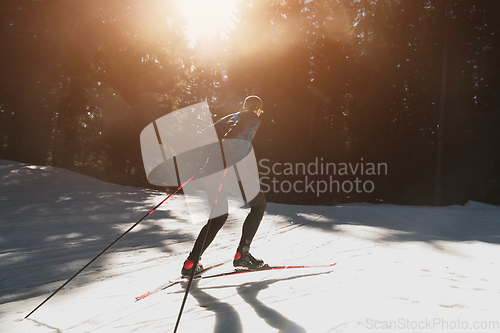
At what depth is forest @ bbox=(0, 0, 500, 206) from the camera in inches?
581

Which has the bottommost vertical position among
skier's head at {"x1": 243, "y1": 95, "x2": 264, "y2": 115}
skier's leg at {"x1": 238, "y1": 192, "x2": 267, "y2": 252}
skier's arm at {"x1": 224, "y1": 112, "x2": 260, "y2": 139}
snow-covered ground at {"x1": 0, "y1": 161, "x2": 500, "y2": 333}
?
snow-covered ground at {"x1": 0, "y1": 161, "x2": 500, "y2": 333}

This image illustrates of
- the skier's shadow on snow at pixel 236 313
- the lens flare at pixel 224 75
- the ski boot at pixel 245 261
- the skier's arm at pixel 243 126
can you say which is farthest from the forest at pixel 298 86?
the skier's shadow on snow at pixel 236 313

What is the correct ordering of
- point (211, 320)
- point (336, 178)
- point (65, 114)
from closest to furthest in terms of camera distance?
point (211, 320)
point (65, 114)
point (336, 178)

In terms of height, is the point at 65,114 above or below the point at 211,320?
above

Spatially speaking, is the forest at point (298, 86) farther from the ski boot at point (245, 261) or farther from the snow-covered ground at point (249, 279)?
the ski boot at point (245, 261)

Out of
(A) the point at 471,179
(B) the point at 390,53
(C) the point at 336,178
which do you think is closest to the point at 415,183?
(A) the point at 471,179

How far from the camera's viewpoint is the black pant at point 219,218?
299 cm

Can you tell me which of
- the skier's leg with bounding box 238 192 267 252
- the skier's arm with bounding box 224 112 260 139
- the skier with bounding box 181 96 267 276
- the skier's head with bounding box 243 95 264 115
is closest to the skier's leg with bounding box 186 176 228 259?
the skier with bounding box 181 96 267 276

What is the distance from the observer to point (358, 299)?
8.05 feet

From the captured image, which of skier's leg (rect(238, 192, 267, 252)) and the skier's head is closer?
skier's leg (rect(238, 192, 267, 252))

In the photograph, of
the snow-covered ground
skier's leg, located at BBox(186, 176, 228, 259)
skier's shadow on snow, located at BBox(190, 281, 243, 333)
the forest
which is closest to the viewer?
skier's shadow on snow, located at BBox(190, 281, 243, 333)

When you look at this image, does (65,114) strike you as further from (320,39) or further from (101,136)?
(320,39)

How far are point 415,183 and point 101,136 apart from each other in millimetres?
20020

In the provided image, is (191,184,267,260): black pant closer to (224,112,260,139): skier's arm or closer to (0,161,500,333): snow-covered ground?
(0,161,500,333): snow-covered ground
